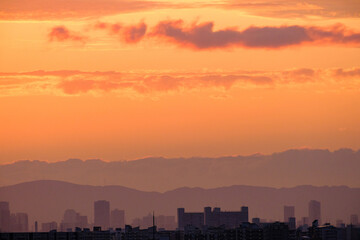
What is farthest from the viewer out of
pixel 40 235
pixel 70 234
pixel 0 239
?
pixel 70 234

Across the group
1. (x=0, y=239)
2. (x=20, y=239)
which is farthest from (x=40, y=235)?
(x=0, y=239)

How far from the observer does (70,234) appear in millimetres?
191500

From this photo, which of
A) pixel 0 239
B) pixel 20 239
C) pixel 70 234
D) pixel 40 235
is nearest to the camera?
pixel 0 239

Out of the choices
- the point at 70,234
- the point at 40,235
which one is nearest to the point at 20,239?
the point at 40,235

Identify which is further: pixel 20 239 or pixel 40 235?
pixel 40 235

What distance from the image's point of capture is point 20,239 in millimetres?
162000

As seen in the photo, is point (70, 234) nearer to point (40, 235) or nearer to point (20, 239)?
point (40, 235)

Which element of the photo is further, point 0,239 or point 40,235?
point 40,235

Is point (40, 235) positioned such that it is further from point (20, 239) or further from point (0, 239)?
point (0, 239)

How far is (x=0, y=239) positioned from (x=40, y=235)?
25384 mm

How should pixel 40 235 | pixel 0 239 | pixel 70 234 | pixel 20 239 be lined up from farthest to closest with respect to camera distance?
pixel 70 234 < pixel 40 235 < pixel 20 239 < pixel 0 239

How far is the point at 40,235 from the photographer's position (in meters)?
174

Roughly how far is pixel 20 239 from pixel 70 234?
97.8 ft

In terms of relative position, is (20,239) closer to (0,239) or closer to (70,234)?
(0,239)
